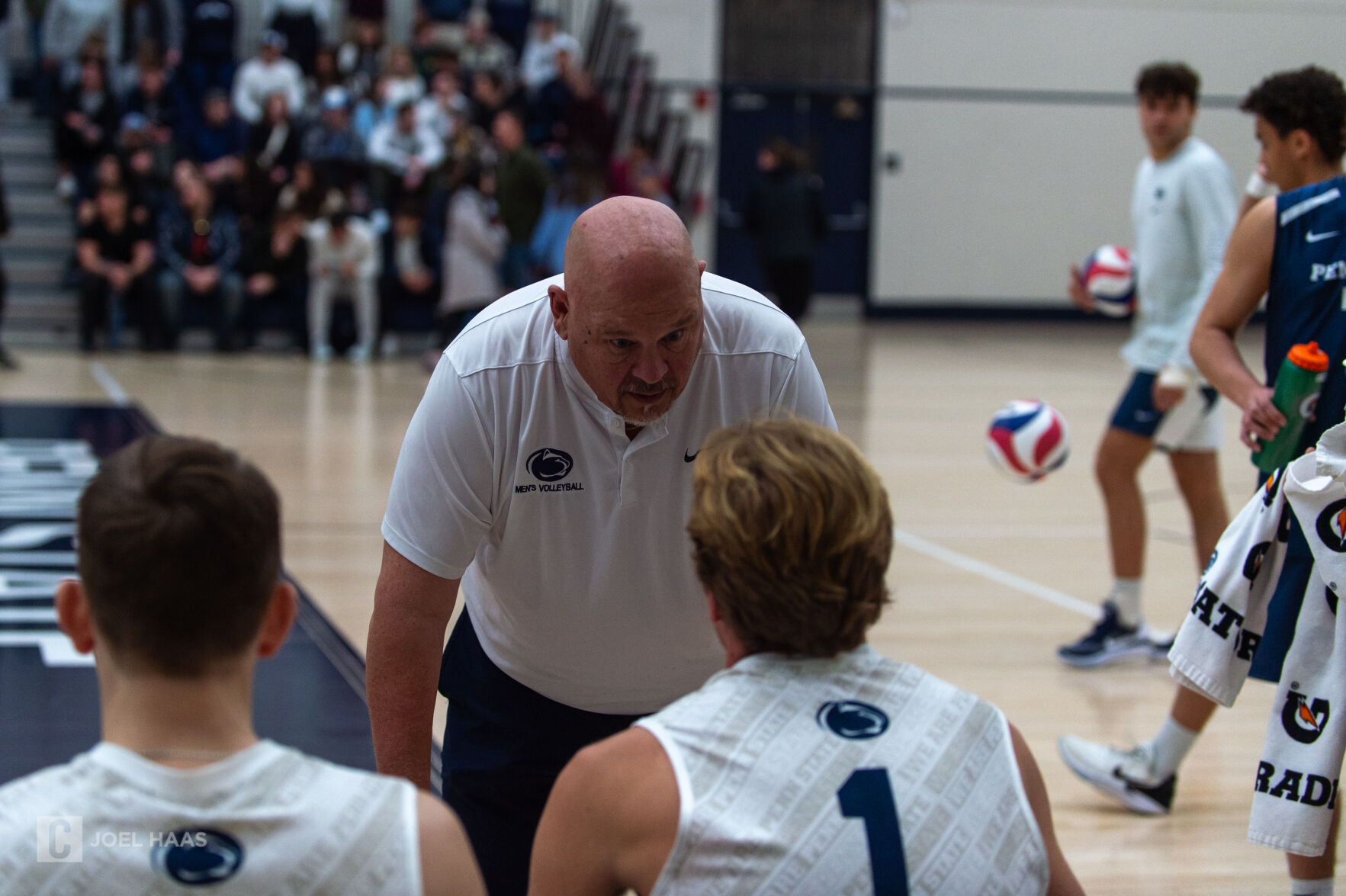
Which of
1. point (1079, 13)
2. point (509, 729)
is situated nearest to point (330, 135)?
point (1079, 13)

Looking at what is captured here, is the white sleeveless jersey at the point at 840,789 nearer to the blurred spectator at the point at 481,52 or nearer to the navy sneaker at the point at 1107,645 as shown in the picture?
the navy sneaker at the point at 1107,645

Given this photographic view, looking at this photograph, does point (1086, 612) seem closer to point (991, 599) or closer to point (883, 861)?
point (991, 599)

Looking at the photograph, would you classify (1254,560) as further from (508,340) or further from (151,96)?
(151,96)

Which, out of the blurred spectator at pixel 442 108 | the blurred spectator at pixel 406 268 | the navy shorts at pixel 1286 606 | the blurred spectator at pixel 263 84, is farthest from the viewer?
the blurred spectator at pixel 263 84

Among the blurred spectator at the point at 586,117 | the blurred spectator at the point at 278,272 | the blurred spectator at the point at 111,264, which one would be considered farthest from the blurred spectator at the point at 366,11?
the blurred spectator at the point at 111,264

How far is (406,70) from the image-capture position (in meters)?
16.7

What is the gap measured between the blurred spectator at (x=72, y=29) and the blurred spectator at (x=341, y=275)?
434 cm

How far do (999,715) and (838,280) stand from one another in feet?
65.1

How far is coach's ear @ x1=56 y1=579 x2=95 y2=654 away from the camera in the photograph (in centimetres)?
145

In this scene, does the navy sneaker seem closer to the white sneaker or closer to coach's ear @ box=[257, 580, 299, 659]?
the white sneaker

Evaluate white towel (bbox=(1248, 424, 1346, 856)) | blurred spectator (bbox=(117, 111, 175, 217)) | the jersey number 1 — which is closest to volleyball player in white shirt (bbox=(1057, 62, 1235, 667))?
white towel (bbox=(1248, 424, 1346, 856))

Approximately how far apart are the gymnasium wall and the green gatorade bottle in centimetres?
1835

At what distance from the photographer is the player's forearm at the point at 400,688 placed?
238cm

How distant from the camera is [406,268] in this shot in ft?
48.2
